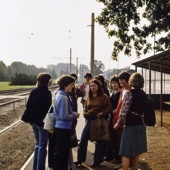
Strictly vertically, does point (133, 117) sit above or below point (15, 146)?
above

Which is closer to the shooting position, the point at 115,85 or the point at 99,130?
the point at 99,130

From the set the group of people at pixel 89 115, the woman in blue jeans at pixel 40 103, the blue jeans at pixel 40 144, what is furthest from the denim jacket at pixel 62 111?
the blue jeans at pixel 40 144

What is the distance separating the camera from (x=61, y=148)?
5.88 metres

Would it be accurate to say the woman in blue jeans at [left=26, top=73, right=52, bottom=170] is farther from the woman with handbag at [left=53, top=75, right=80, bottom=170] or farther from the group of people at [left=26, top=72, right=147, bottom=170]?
the woman with handbag at [left=53, top=75, right=80, bottom=170]

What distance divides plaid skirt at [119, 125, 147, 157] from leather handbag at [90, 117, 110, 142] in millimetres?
1031

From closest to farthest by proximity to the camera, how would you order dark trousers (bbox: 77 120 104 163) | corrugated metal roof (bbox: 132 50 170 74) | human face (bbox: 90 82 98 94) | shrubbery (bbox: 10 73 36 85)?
human face (bbox: 90 82 98 94)
dark trousers (bbox: 77 120 104 163)
corrugated metal roof (bbox: 132 50 170 74)
shrubbery (bbox: 10 73 36 85)

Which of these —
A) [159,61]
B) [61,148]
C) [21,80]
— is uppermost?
[159,61]

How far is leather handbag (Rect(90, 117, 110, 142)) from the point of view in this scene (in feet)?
22.0

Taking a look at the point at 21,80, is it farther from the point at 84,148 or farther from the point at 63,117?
the point at 63,117

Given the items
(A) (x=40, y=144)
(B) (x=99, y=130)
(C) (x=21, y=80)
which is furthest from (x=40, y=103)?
(C) (x=21, y=80)

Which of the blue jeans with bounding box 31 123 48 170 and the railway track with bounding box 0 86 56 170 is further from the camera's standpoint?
the railway track with bounding box 0 86 56 170

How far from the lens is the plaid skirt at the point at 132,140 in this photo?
5605 millimetres

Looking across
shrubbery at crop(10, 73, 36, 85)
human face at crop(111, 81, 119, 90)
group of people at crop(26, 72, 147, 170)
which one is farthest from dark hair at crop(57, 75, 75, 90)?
shrubbery at crop(10, 73, 36, 85)

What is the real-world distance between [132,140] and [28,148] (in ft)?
13.8
